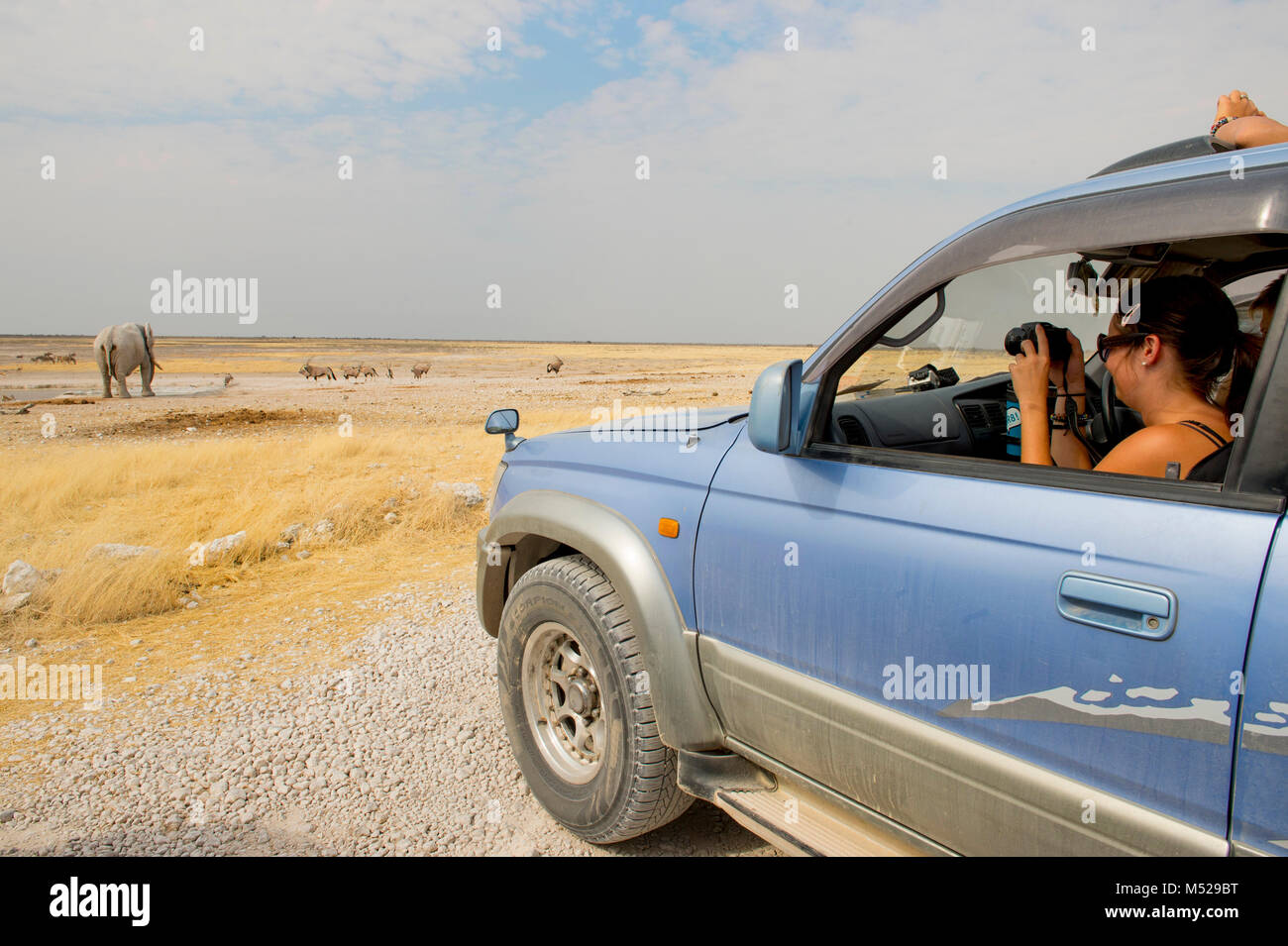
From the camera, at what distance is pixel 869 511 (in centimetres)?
197

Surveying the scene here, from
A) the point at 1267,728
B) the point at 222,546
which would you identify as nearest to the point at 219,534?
the point at 222,546

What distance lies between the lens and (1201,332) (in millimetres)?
1901

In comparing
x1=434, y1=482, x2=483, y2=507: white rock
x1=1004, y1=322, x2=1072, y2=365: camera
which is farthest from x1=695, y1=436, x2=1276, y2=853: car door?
x1=434, y1=482, x2=483, y2=507: white rock

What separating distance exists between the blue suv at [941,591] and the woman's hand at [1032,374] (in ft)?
0.82

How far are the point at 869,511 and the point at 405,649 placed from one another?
3.60 metres

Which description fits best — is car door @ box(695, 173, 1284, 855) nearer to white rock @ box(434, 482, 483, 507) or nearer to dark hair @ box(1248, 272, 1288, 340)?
dark hair @ box(1248, 272, 1288, 340)

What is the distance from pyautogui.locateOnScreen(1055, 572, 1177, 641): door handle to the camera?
1437 mm

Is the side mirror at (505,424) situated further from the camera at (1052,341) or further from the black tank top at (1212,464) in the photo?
the black tank top at (1212,464)

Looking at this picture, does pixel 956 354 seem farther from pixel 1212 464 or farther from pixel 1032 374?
pixel 1212 464

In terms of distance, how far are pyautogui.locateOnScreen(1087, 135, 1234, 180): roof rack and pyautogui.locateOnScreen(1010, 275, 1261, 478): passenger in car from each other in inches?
15.8

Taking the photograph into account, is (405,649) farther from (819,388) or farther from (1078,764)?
(1078,764)

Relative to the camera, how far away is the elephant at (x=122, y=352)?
23.3 m

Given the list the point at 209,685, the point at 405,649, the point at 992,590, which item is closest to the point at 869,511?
the point at 992,590

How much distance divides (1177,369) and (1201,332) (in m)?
0.10
